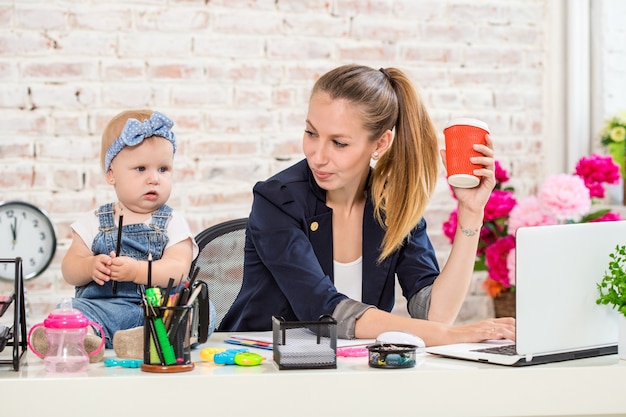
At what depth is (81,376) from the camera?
1228 mm

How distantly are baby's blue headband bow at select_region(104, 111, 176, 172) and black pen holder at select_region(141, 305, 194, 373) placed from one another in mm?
632

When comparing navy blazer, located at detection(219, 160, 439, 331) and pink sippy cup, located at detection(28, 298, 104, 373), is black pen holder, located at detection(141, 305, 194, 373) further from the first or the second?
navy blazer, located at detection(219, 160, 439, 331)

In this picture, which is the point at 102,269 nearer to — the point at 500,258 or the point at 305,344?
the point at 305,344

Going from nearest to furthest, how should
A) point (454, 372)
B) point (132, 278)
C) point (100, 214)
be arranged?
1. point (454, 372)
2. point (132, 278)
3. point (100, 214)

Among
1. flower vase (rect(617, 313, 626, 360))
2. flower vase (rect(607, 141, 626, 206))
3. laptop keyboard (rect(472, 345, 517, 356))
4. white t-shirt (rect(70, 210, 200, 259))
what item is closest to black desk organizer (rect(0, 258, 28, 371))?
white t-shirt (rect(70, 210, 200, 259))

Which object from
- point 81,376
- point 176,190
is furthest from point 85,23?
point 81,376

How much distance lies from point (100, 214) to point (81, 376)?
0.69 metres

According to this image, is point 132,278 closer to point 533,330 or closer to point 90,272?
point 90,272

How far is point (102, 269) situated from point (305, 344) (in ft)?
1.88

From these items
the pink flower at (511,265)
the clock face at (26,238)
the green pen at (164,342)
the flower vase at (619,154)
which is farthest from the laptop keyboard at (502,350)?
the flower vase at (619,154)

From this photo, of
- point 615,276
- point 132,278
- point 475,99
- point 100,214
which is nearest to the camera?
point 615,276

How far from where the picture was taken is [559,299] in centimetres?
139

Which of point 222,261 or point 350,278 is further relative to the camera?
point 222,261

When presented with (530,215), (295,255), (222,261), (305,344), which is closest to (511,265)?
(530,215)
